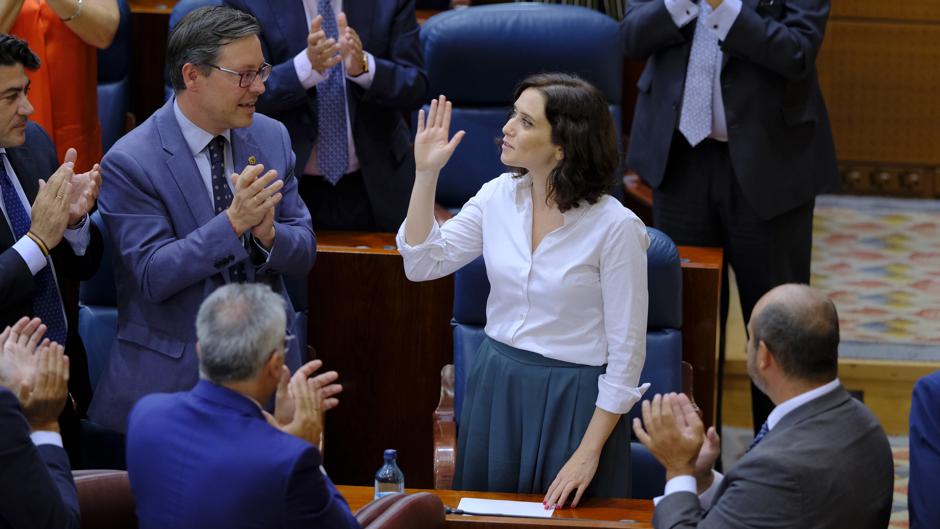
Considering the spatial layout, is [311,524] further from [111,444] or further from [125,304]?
[111,444]

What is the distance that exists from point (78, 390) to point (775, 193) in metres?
1.81

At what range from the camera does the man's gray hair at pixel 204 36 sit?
2.77m

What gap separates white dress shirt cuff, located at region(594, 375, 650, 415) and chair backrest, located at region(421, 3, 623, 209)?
1438mm

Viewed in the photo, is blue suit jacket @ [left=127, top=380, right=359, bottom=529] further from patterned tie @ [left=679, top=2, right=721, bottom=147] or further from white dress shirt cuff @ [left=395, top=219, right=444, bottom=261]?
patterned tie @ [left=679, top=2, right=721, bottom=147]

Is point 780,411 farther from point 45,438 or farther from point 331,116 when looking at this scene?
point 331,116

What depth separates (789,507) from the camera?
2.10m

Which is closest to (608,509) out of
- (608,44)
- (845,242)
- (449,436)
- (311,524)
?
(449,436)

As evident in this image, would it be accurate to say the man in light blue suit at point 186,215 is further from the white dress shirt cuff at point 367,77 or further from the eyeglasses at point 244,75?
the white dress shirt cuff at point 367,77

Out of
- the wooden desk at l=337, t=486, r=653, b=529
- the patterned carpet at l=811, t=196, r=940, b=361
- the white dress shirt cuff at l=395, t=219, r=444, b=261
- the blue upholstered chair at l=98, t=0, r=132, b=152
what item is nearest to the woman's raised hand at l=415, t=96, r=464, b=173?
the white dress shirt cuff at l=395, t=219, r=444, b=261

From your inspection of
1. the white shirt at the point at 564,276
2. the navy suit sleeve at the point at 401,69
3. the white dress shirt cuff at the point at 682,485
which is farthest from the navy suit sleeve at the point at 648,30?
the white dress shirt cuff at the point at 682,485

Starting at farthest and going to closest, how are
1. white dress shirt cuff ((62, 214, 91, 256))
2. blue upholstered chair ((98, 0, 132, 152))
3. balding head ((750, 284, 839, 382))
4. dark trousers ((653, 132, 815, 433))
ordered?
blue upholstered chair ((98, 0, 132, 152)) < dark trousers ((653, 132, 815, 433)) < white dress shirt cuff ((62, 214, 91, 256)) < balding head ((750, 284, 839, 382))

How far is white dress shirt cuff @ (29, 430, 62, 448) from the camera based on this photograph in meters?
2.24

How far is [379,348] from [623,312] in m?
1.01

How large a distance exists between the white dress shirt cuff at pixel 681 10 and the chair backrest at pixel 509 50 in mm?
390
